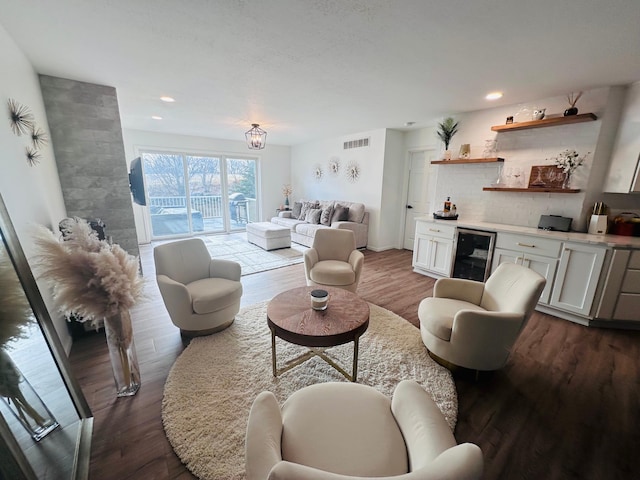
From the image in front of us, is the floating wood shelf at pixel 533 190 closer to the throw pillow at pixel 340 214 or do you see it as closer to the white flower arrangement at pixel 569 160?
the white flower arrangement at pixel 569 160

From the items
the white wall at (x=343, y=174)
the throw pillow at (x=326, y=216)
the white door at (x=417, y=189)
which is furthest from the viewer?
the throw pillow at (x=326, y=216)

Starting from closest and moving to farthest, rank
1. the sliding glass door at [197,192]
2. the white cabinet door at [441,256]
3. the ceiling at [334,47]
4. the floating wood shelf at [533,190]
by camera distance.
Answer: the ceiling at [334,47] < the floating wood shelf at [533,190] < the white cabinet door at [441,256] < the sliding glass door at [197,192]

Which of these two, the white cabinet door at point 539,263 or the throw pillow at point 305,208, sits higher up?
the throw pillow at point 305,208

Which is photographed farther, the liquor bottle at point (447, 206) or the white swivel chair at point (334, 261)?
the liquor bottle at point (447, 206)

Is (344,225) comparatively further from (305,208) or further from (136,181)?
(136,181)

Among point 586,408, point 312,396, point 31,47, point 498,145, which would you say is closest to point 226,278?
point 312,396

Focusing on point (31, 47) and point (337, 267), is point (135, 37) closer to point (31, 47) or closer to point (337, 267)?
point (31, 47)

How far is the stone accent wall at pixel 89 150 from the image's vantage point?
9.00 ft

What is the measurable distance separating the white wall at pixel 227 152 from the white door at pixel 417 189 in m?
3.85

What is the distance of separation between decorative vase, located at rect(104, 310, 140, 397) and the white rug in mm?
2256

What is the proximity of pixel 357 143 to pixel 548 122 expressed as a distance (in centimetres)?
325

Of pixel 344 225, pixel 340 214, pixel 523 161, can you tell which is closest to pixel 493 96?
pixel 523 161

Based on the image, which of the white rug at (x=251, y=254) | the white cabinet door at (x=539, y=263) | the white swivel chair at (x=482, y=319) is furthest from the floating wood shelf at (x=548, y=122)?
the white rug at (x=251, y=254)

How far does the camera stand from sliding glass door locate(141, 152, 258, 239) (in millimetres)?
6059
